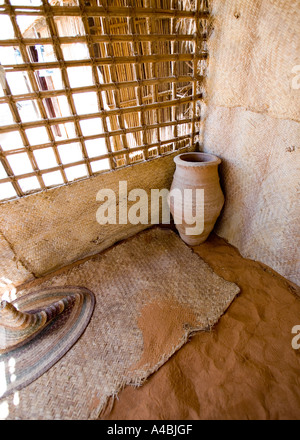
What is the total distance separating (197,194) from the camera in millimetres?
2246

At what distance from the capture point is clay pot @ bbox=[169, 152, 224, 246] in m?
2.19

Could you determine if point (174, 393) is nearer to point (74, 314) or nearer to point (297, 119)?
point (74, 314)

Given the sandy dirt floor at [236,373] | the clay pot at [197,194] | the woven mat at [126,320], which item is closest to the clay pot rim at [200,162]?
the clay pot at [197,194]

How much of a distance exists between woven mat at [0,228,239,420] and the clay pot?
1.16 ft

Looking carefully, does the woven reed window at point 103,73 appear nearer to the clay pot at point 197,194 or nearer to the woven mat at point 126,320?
the clay pot at point 197,194

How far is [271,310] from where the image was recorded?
185 centimetres
